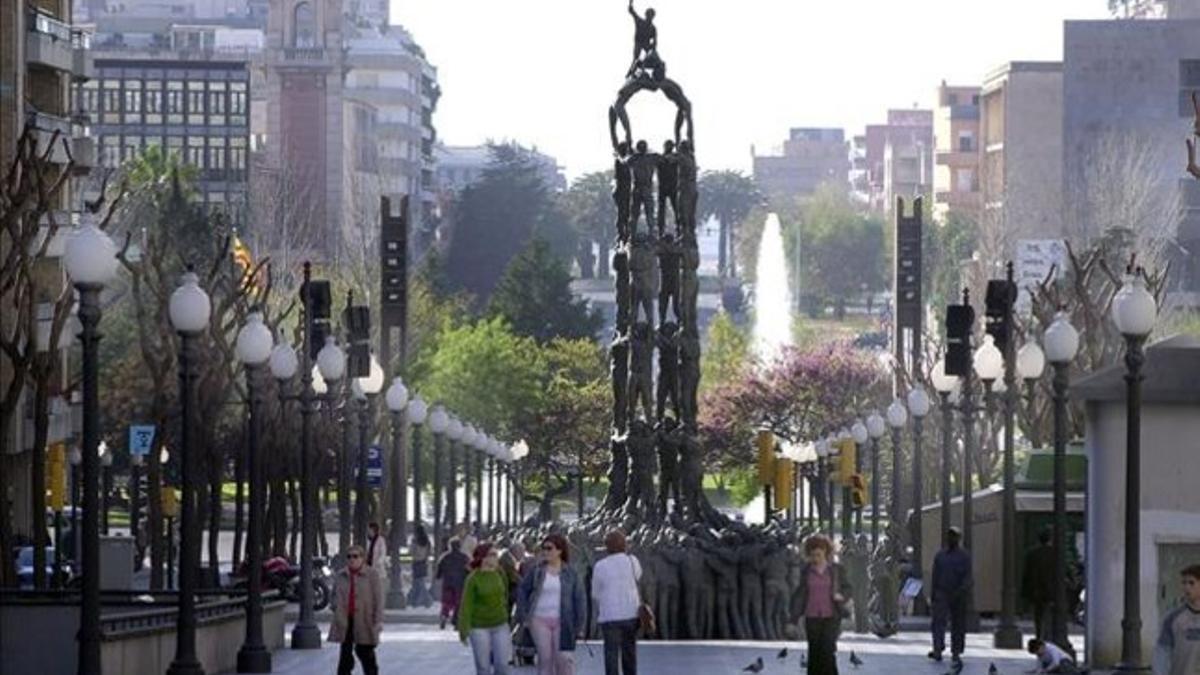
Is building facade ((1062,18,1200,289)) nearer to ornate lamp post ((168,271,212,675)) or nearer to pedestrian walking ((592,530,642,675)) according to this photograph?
ornate lamp post ((168,271,212,675))

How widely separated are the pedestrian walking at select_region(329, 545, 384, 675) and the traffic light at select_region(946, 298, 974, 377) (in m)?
17.0

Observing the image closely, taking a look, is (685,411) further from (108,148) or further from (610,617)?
(108,148)

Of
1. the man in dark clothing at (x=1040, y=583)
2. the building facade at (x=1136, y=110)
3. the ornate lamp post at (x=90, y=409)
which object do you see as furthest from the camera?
the building facade at (x=1136, y=110)

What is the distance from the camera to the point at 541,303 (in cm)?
17212

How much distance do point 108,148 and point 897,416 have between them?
127 metres

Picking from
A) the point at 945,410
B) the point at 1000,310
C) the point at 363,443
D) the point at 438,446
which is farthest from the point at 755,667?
the point at 438,446

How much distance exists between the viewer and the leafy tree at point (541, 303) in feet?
561

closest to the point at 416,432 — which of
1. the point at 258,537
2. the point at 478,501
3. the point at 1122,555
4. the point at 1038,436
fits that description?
the point at 1038,436

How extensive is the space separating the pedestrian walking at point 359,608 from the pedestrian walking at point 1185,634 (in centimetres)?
1254

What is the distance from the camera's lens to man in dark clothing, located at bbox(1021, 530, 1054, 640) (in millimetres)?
46719

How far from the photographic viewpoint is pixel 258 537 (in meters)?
49.2

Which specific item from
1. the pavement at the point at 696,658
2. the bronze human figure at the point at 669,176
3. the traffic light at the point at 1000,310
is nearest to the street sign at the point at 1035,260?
the bronze human figure at the point at 669,176

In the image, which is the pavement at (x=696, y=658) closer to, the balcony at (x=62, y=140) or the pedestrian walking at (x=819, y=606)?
the pedestrian walking at (x=819, y=606)

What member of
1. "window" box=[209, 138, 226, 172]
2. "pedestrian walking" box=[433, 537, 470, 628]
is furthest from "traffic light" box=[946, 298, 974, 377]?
"window" box=[209, 138, 226, 172]
